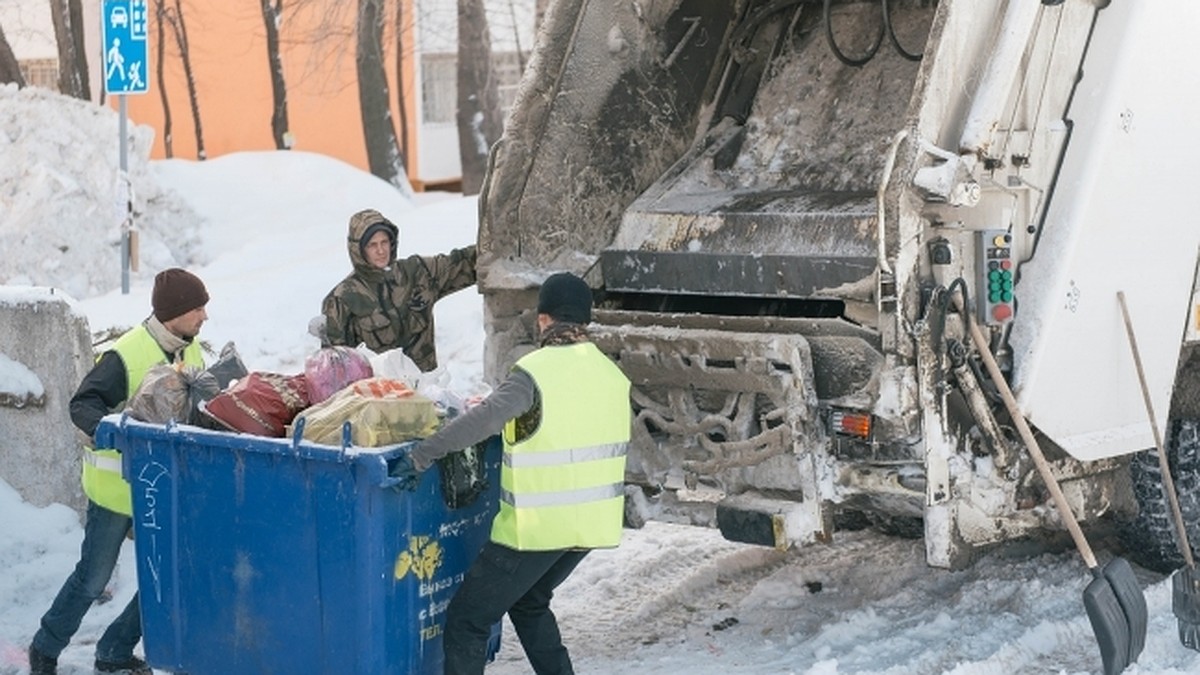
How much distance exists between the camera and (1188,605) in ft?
17.3

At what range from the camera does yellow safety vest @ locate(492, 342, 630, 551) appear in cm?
455

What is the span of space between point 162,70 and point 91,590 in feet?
59.6

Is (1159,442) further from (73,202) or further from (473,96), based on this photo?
(473,96)

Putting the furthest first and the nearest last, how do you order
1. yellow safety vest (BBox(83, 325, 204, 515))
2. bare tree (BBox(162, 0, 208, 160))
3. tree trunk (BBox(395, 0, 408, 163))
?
tree trunk (BBox(395, 0, 408, 163))
bare tree (BBox(162, 0, 208, 160))
yellow safety vest (BBox(83, 325, 204, 515))

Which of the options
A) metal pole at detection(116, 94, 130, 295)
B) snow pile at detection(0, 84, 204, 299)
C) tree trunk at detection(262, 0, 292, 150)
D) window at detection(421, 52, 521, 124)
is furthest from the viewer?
window at detection(421, 52, 521, 124)

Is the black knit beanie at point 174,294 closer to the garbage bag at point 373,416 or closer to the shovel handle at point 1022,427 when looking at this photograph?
the garbage bag at point 373,416

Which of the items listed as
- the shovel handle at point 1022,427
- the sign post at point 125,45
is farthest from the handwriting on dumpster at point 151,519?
the sign post at point 125,45

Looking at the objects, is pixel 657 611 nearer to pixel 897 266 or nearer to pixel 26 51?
pixel 897 266

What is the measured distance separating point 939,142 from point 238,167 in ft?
40.8

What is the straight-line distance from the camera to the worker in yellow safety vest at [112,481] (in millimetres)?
5270

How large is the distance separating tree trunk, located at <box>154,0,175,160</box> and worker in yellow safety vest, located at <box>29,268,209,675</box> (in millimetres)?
15727

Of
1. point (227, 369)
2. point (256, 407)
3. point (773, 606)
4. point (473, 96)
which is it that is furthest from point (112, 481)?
point (473, 96)

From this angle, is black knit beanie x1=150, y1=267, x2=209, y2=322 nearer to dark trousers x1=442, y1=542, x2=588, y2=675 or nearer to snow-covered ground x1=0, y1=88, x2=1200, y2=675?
snow-covered ground x1=0, y1=88, x2=1200, y2=675

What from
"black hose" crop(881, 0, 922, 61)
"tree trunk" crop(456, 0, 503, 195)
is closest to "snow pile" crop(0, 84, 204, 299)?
"tree trunk" crop(456, 0, 503, 195)
